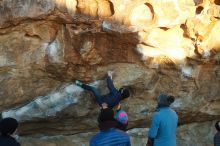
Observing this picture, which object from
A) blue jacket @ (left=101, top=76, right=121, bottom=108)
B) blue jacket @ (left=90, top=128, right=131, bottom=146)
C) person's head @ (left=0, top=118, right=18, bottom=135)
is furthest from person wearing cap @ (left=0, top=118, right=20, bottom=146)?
blue jacket @ (left=101, top=76, right=121, bottom=108)

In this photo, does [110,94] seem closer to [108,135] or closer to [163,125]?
[163,125]

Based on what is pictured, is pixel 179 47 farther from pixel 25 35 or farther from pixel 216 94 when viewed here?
pixel 25 35

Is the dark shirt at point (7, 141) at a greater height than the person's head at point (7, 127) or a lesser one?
lesser

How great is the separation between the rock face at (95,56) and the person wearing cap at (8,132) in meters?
1.94

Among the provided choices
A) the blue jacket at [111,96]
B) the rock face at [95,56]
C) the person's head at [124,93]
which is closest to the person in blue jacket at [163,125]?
the blue jacket at [111,96]

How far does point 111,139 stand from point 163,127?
1186 mm

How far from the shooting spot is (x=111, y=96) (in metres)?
5.88

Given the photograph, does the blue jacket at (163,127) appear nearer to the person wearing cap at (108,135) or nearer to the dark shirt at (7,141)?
the person wearing cap at (108,135)

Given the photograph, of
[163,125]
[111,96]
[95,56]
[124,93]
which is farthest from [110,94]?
[163,125]

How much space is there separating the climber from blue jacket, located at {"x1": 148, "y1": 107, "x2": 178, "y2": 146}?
32.3 inches

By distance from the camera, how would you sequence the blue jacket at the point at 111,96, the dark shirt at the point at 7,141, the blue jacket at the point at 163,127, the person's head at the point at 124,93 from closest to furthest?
1. the dark shirt at the point at 7,141
2. the blue jacket at the point at 163,127
3. the blue jacket at the point at 111,96
4. the person's head at the point at 124,93

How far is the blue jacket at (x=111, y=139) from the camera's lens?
401cm

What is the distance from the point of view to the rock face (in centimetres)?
584

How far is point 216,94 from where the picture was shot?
6.74 m
